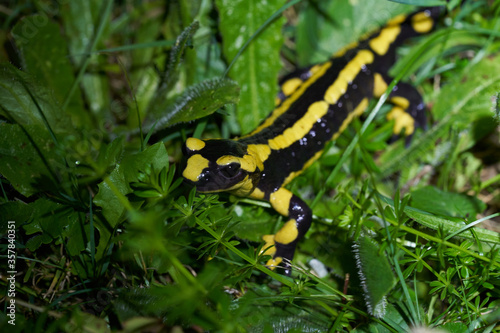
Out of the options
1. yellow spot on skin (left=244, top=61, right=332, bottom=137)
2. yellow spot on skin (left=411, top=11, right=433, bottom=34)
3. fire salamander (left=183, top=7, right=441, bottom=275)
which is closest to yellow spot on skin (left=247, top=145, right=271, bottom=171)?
fire salamander (left=183, top=7, right=441, bottom=275)

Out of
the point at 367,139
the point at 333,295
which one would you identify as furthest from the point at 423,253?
the point at 367,139

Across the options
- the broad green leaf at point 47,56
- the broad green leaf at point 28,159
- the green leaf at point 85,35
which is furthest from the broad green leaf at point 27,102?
the green leaf at point 85,35

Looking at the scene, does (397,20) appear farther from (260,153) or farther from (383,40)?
(260,153)

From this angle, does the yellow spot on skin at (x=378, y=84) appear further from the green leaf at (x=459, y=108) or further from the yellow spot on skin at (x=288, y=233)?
the yellow spot on skin at (x=288, y=233)

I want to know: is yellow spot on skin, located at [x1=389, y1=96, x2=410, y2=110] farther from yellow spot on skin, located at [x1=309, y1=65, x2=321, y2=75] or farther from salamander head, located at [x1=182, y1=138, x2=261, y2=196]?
salamander head, located at [x1=182, y1=138, x2=261, y2=196]

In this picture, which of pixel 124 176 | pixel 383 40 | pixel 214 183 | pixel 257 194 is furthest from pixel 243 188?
pixel 383 40
